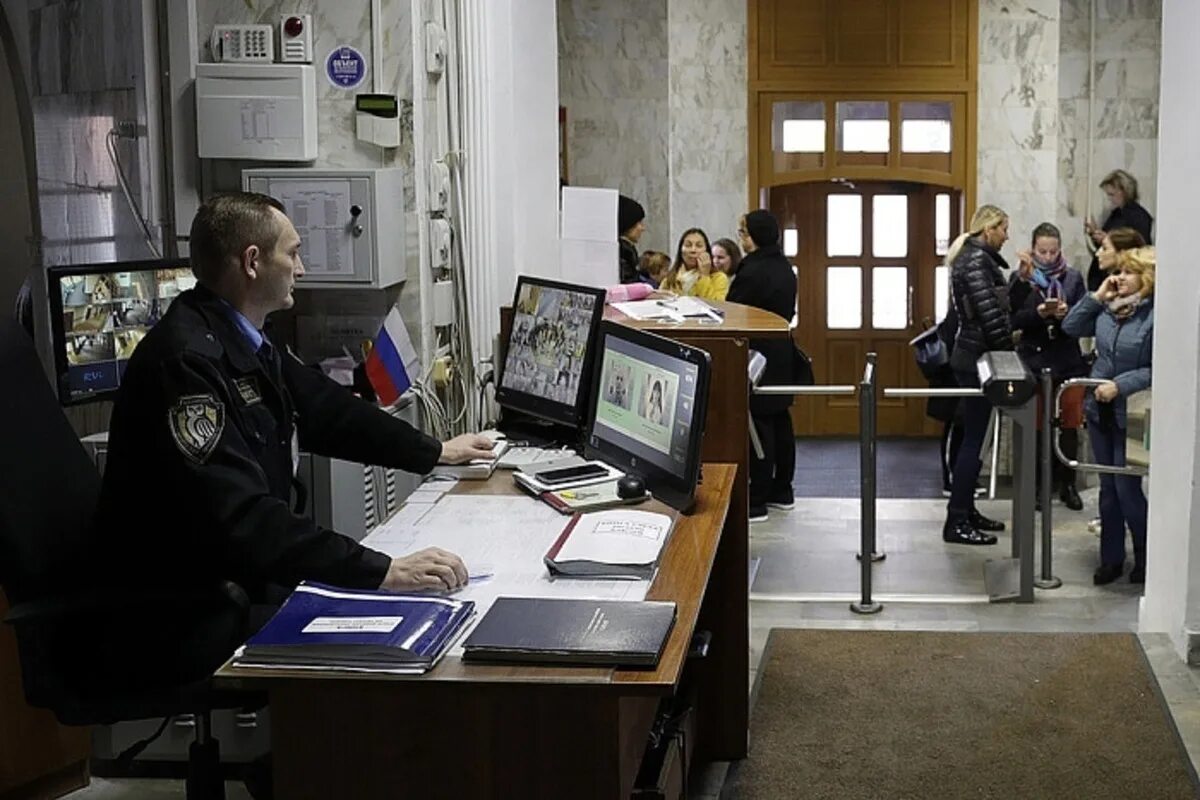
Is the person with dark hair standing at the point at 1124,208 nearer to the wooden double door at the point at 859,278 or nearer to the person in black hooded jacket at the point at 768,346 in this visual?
the wooden double door at the point at 859,278

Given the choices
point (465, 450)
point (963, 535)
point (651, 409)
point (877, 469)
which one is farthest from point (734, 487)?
point (877, 469)

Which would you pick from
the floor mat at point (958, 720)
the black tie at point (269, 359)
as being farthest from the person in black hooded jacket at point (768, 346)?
the black tie at point (269, 359)

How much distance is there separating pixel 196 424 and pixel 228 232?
1.46 feet

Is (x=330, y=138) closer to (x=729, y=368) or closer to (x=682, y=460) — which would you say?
(x=729, y=368)

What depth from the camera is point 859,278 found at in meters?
11.3

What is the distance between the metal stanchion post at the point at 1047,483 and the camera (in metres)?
6.52

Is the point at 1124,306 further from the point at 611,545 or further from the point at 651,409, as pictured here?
the point at 611,545

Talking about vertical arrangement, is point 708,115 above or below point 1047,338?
above

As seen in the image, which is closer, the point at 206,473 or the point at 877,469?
the point at 206,473

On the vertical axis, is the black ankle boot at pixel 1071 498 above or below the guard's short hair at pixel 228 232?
below

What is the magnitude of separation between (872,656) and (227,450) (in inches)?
117

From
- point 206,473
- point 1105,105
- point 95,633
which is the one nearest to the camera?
point 206,473

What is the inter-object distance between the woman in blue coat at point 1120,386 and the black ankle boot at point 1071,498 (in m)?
1.52

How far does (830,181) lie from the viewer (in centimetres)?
1116
